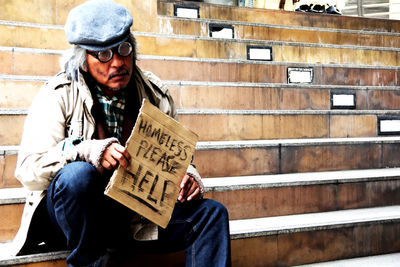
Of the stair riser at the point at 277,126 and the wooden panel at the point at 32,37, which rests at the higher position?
the wooden panel at the point at 32,37

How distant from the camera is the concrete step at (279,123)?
284 centimetres

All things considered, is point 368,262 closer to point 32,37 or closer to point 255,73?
point 255,73

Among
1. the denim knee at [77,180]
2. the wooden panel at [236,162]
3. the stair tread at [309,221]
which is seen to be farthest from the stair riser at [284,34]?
the denim knee at [77,180]

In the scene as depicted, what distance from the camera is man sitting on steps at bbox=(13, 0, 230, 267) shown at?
4.61 ft

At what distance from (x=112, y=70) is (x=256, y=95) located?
1.85 m

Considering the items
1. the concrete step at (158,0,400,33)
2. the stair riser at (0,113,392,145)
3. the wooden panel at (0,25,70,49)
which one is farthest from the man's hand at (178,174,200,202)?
the concrete step at (158,0,400,33)

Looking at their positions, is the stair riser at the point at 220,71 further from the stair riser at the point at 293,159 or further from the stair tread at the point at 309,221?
the stair tread at the point at 309,221

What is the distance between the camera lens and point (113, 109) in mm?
1699

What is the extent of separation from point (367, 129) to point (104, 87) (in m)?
2.40

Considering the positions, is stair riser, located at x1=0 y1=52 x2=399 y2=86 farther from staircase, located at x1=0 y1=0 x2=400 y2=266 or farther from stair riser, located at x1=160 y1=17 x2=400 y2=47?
stair riser, located at x1=160 y1=17 x2=400 y2=47

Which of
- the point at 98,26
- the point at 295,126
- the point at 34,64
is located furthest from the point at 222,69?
the point at 98,26

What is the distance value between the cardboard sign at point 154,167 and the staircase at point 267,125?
1.47 feet

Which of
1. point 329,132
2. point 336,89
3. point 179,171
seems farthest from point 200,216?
point 336,89

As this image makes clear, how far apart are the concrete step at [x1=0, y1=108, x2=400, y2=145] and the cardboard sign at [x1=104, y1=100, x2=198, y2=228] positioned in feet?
4.13
